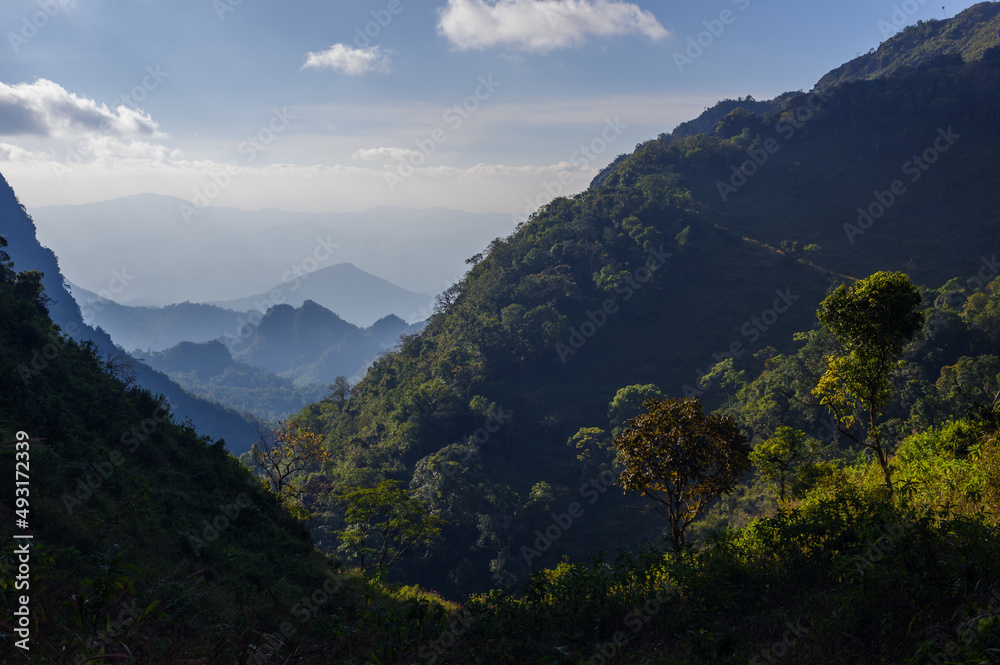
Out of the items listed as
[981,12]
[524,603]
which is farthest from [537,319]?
[981,12]

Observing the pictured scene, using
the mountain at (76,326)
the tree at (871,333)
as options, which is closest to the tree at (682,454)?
the tree at (871,333)

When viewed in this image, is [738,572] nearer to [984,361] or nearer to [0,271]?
[0,271]

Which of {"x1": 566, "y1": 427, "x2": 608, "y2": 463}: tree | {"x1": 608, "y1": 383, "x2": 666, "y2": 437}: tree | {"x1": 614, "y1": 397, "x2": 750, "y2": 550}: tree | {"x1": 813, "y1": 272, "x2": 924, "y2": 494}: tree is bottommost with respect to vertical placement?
{"x1": 566, "y1": 427, "x2": 608, "y2": 463}: tree

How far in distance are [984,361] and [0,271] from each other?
1632 inches

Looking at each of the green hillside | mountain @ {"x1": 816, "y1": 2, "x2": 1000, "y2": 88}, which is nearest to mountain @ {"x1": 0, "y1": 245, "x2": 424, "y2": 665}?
the green hillside

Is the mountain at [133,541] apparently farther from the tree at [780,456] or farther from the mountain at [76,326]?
the mountain at [76,326]

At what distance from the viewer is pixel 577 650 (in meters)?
5.84

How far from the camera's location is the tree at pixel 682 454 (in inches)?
382

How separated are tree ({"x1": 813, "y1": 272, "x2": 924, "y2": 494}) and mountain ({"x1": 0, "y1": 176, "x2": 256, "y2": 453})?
103261 mm

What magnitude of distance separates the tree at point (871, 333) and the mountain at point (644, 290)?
23585 millimetres

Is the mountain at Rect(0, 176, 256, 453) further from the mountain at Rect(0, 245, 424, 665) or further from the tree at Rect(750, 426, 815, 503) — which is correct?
the tree at Rect(750, 426, 815, 503)

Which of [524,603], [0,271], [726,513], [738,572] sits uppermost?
[0,271]

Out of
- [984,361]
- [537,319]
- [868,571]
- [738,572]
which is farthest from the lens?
[537,319]

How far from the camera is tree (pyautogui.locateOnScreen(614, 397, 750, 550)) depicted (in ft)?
31.9
